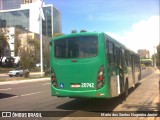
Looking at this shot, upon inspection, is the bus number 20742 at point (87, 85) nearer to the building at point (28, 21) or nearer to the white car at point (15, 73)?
the white car at point (15, 73)

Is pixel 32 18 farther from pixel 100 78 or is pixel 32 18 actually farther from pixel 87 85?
pixel 100 78

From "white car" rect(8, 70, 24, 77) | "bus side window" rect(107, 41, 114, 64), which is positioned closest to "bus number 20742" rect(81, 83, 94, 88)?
"bus side window" rect(107, 41, 114, 64)

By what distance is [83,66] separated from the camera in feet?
35.6

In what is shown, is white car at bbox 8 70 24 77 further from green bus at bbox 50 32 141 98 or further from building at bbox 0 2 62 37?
building at bbox 0 2 62 37

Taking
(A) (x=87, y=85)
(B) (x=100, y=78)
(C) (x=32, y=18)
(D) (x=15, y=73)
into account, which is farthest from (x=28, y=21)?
(B) (x=100, y=78)

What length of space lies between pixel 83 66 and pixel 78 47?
77 centimetres

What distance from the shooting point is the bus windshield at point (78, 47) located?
10852 millimetres

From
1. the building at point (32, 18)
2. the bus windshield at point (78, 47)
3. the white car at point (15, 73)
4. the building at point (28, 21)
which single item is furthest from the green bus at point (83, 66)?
the building at point (32, 18)

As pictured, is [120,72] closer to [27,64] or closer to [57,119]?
[57,119]

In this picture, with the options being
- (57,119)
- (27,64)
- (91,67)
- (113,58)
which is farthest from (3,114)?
(27,64)

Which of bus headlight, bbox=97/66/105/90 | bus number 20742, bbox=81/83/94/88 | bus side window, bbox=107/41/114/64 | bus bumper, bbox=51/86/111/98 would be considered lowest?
bus bumper, bbox=51/86/111/98

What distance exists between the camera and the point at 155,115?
32.9ft

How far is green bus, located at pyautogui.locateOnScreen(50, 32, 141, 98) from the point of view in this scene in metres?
10.6

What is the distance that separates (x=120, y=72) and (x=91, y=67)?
3.31 meters
